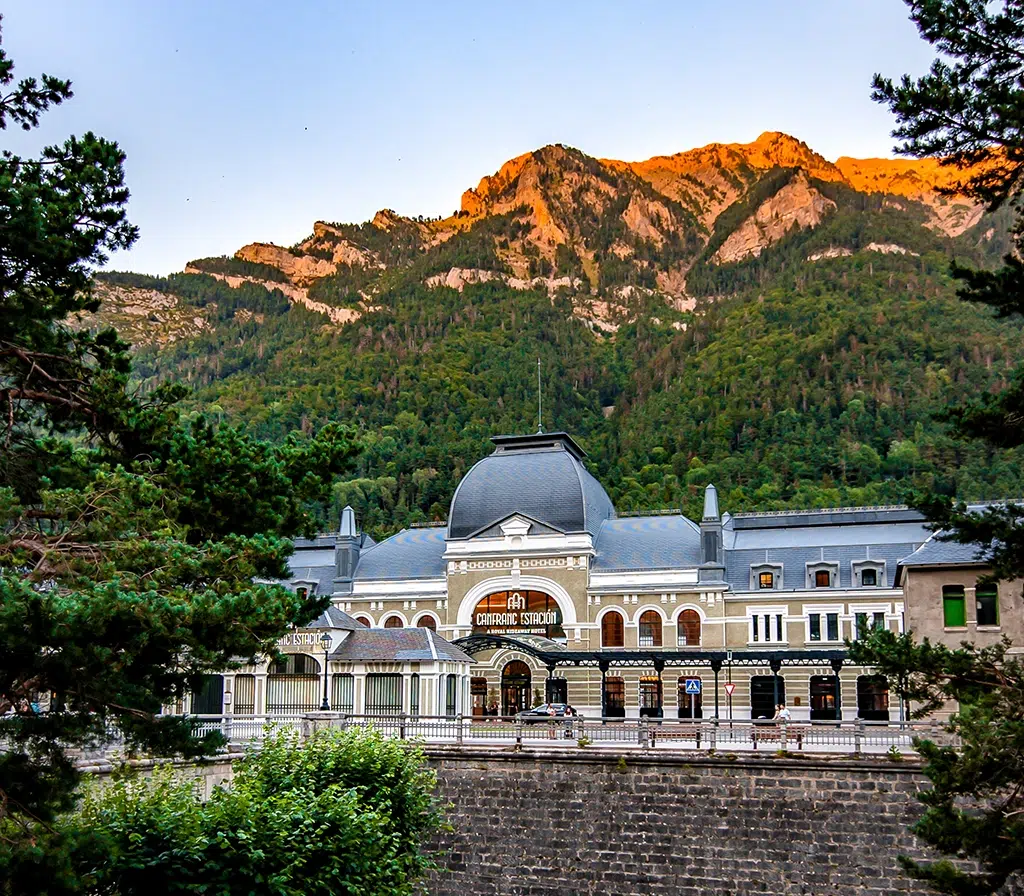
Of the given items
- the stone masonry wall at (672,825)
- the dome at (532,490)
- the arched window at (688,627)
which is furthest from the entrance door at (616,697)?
the stone masonry wall at (672,825)

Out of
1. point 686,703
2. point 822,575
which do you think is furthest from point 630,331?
point 686,703

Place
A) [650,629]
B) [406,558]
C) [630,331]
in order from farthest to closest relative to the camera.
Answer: [630,331] → [406,558] → [650,629]

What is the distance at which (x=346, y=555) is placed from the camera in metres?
62.3

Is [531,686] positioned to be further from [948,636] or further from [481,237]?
[481,237]

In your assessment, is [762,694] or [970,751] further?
[762,694]

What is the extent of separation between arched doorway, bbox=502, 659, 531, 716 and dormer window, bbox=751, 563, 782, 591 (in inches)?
477

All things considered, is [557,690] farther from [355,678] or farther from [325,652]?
[325,652]

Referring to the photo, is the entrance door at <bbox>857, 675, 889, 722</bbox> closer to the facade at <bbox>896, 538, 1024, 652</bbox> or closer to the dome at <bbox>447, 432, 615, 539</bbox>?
the facade at <bbox>896, 538, 1024, 652</bbox>

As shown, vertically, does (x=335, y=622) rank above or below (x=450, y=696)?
above

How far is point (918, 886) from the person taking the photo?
1054 inches

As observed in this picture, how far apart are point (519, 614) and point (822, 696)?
1532cm

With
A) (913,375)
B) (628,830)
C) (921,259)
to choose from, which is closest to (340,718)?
(628,830)

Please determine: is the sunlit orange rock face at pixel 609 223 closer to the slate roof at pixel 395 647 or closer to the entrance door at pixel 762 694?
the entrance door at pixel 762 694

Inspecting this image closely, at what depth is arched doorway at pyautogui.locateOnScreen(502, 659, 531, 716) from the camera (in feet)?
181
